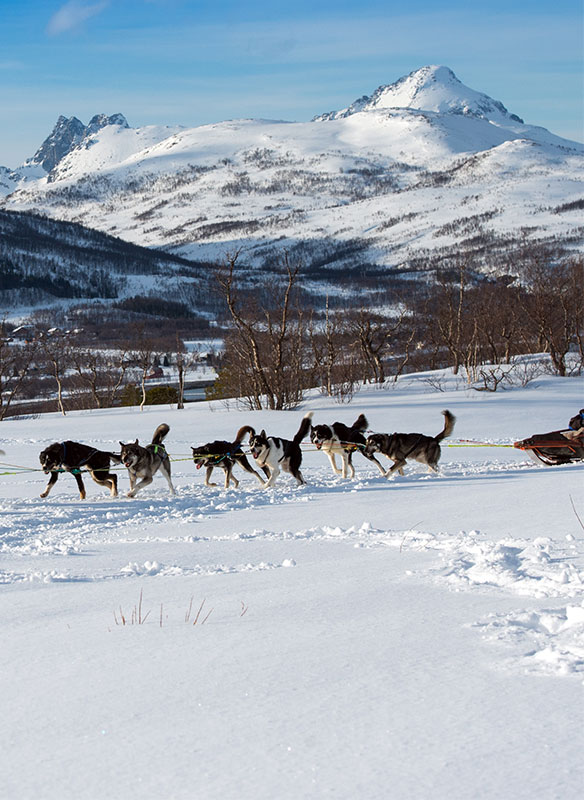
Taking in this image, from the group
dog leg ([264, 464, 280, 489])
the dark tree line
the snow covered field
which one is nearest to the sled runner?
dog leg ([264, 464, 280, 489])

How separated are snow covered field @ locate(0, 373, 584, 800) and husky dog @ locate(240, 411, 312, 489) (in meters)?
2.93

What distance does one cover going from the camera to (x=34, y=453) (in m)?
16.9

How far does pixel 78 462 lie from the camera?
1020cm

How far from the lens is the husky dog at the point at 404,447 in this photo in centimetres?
1102

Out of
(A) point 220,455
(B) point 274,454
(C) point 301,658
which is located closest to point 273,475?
(B) point 274,454

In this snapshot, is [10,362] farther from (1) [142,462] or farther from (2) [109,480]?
(1) [142,462]

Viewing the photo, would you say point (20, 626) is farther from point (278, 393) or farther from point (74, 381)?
point (74, 381)

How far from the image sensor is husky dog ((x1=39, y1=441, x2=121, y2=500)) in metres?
10.2

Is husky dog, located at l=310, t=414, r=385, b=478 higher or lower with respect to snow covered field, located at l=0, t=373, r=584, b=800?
higher

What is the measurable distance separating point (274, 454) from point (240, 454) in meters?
0.78

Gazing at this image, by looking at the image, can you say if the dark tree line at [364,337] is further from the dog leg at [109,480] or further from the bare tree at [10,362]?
the dog leg at [109,480]

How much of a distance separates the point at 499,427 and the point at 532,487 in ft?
37.2

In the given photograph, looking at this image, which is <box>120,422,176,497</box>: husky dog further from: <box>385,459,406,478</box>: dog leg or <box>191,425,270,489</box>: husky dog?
Result: <box>385,459,406,478</box>: dog leg

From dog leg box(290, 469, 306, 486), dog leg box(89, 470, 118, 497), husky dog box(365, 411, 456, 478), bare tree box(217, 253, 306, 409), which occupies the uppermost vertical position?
bare tree box(217, 253, 306, 409)
